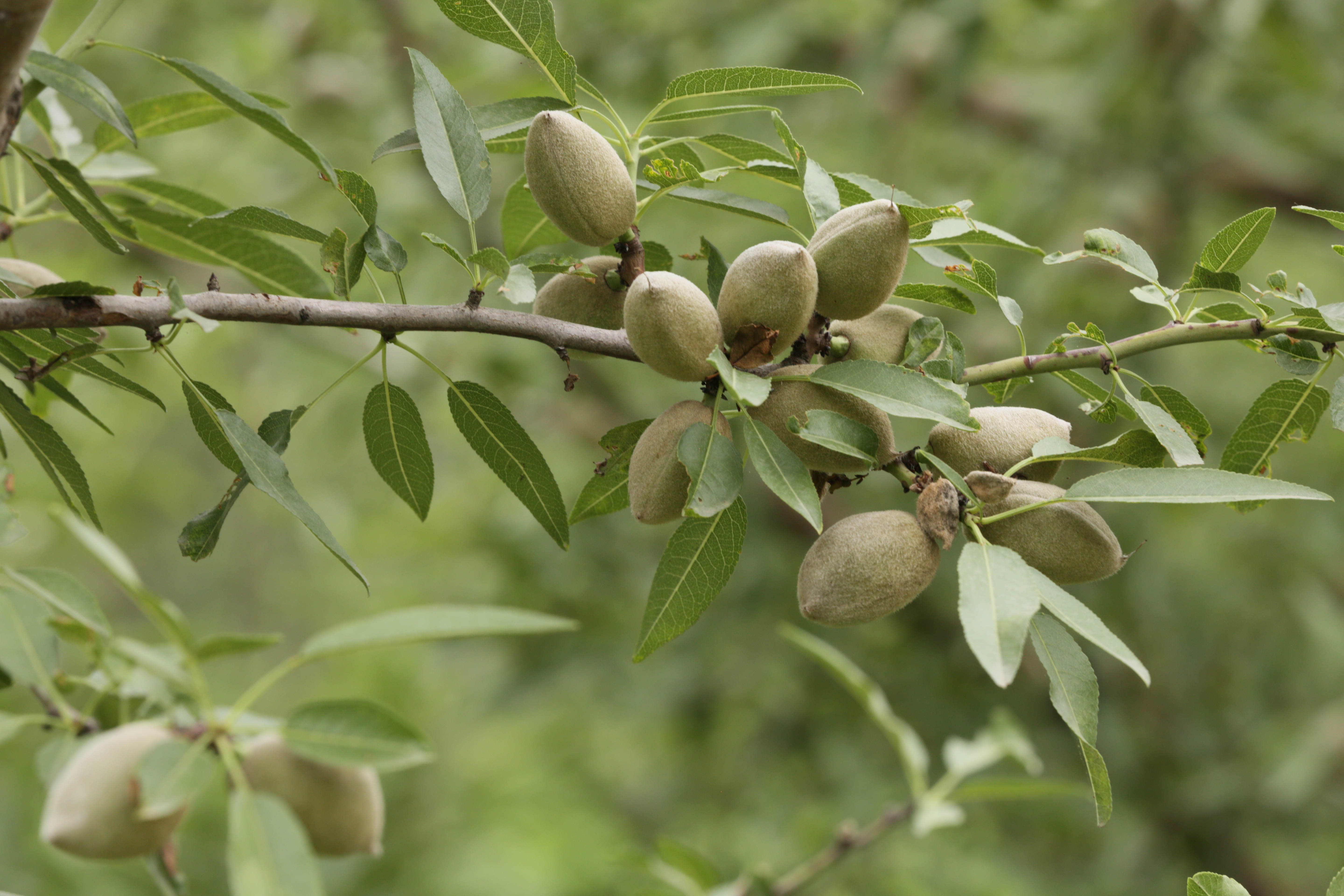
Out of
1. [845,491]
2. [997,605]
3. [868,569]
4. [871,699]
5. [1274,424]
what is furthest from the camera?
[845,491]

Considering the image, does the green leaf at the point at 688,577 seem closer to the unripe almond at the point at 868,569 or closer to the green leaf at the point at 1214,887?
the unripe almond at the point at 868,569

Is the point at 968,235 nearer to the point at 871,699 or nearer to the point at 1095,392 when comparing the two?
the point at 1095,392

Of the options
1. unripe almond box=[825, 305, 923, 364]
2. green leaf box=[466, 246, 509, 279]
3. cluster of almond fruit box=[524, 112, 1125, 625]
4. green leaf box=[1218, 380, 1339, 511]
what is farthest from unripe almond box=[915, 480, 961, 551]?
green leaf box=[466, 246, 509, 279]

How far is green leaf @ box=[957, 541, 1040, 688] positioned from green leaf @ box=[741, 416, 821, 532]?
10cm

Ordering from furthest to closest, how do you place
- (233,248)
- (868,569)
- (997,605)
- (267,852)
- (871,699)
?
(871,699), (233,248), (868,569), (997,605), (267,852)

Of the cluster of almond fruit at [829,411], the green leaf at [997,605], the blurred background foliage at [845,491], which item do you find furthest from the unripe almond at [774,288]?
the blurred background foliage at [845,491]

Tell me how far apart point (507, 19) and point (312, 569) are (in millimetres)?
4053

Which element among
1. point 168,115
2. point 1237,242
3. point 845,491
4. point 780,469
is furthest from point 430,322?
point 845,491

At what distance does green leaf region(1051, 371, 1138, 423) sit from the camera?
0.79 metres

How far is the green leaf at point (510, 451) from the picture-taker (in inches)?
33.8

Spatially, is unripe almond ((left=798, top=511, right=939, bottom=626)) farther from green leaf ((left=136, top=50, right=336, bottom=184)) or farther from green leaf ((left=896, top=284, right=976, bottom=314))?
green leaf ((left=136, top=50, right=336, bottom=184))

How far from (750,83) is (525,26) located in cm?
19

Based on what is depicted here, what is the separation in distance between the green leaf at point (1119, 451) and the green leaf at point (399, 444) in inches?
19.2

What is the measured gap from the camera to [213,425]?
2.63 feet
